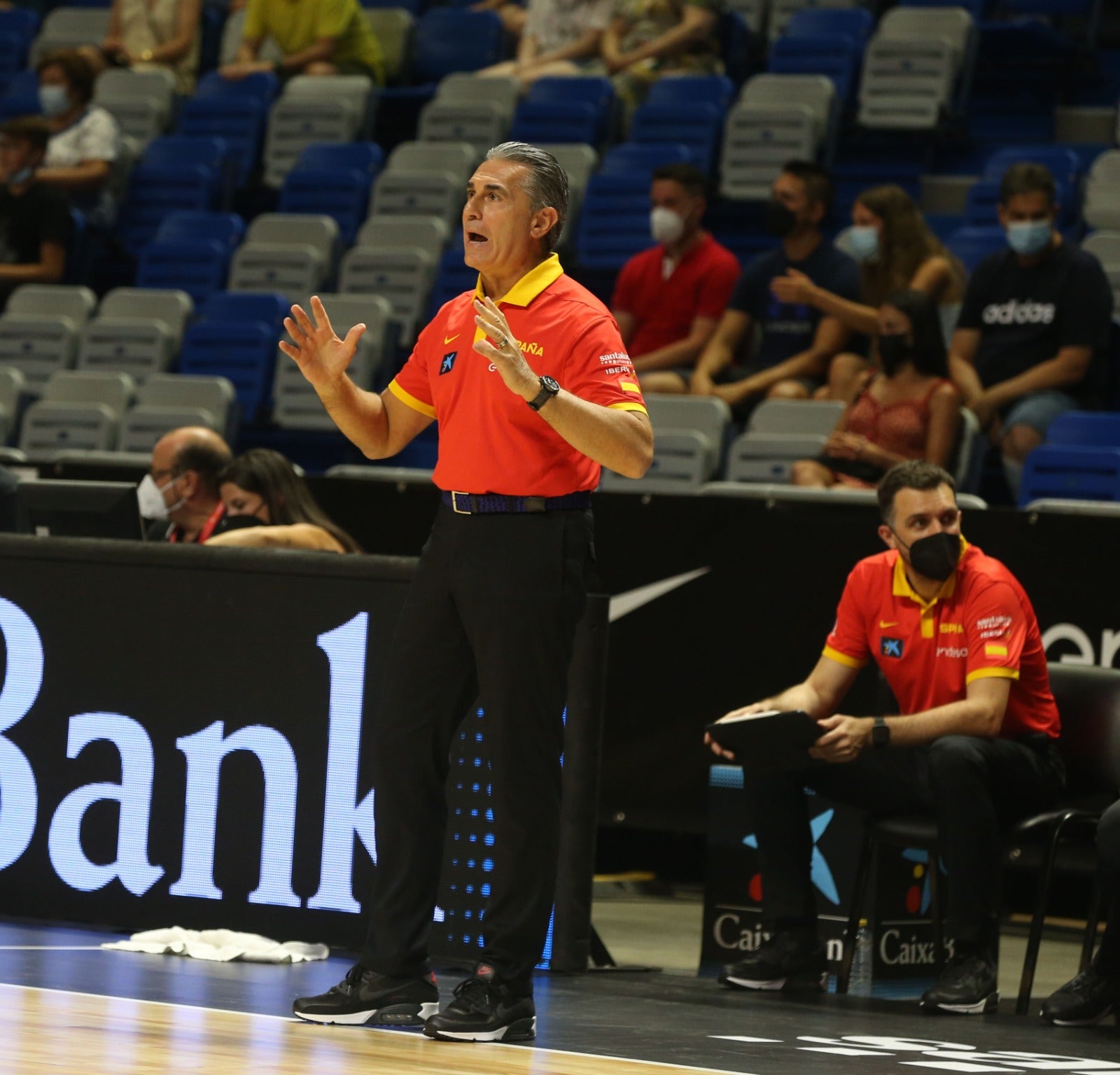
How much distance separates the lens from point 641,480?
8109mm

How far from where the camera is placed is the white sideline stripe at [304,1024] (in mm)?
3598

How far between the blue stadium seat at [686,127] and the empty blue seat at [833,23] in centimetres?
77

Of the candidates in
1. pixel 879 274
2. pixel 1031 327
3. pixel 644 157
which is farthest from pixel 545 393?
pixel 644 157

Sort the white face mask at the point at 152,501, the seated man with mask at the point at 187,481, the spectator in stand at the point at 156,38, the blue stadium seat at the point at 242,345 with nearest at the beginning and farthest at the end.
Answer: the seated man with mask at the point at 187,481, the white face mask at the point at 152,501, the blue stadium seat at the point at 242,345, the spectator in stand at the point at 156,38

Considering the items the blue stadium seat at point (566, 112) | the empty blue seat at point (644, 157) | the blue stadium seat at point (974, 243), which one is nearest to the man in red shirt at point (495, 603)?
the blue stadium seat at point (974, 243)

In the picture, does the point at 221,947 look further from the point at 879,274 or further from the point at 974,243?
the point at 974,243

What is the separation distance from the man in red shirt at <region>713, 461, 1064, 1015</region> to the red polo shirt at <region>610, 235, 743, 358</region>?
12.5ft

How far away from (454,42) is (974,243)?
4.34 m

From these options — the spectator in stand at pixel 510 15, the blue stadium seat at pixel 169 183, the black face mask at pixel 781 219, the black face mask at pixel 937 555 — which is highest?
the spectator in stand at pixel 510 15

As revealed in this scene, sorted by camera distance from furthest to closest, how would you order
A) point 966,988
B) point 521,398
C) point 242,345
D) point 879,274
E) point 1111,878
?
point 242,345, point 879,274, point 966,988, point 1111,878, point 521,398

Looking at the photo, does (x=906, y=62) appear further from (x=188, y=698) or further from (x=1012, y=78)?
(x=188, y=698)

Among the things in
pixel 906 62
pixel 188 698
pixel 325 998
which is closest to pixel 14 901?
pixel 188 698

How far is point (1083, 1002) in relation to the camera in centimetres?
465

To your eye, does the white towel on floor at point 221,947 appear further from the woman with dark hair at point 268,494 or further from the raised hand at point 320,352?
the raised hand at point 320,352
